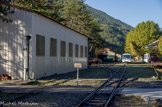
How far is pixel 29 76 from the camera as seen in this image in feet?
65.9

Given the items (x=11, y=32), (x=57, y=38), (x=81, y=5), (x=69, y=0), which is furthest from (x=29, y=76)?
(x=69, y=0)

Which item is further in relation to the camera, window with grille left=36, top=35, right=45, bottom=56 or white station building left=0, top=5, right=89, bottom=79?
window with grille left=36, top=35, right=45, bottom=56

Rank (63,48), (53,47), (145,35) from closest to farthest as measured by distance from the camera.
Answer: (53,47)
(63,48)
(145,35)

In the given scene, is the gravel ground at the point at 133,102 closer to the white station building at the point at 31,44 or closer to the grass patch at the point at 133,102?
the grass patch at the point at 133,102

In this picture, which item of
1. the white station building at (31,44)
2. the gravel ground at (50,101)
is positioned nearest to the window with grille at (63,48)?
the white station building at (31,44)

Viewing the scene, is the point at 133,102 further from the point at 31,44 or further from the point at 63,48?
the point at 63,48

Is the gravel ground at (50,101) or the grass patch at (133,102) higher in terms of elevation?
the gravel ground at (50,101)

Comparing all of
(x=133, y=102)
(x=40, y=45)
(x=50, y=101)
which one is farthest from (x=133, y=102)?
(x=40, y=45)

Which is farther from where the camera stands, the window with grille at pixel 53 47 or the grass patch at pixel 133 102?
the window with grille at pixel 53 47

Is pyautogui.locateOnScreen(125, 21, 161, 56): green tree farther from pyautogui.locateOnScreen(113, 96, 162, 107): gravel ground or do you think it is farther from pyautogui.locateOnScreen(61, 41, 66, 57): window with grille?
pyautogui.locateOnScreen(113, 96, 162, 107): gravel ground

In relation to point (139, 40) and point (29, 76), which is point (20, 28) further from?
point (139, 40)

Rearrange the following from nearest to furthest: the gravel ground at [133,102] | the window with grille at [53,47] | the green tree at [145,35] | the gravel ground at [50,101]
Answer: the gravel ground at [50,101]
the gravel ground at [133,102]
the window with grille at [53,47]
the green tree at [145,35]

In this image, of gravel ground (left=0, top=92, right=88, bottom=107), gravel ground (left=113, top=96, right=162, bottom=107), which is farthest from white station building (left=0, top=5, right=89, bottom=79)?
gravel ground (left=113, top=96, right=162, bottom=107)

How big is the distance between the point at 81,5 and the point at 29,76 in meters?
47.8
